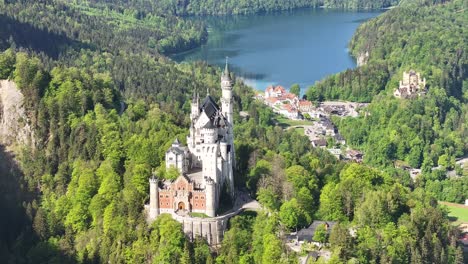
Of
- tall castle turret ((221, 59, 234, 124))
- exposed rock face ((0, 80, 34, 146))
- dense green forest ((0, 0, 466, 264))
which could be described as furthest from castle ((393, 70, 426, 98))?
exposed rock face ((0, 80, 34, 146))

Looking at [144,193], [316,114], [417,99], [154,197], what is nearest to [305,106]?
[316,114]

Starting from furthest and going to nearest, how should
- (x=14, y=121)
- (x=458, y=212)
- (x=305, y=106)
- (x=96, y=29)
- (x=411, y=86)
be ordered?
(x=96, y=29), (x=411, y=86), (x=305, y=106), (x=14, y=121), (x=458, y=212)

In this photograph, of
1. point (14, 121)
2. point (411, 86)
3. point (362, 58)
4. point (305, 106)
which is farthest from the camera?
point (362, 58)

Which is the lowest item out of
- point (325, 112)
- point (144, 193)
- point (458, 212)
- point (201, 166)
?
point (458, 212)

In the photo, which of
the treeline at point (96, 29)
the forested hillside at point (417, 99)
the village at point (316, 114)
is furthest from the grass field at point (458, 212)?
the treeline at point (96, 29)

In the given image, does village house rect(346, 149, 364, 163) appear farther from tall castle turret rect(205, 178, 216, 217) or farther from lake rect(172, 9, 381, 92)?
tall castle turret rect(205, 178, 216, 217)

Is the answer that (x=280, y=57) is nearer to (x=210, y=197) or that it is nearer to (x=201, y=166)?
(x=201, y=166)

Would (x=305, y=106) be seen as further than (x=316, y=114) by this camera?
Yes
